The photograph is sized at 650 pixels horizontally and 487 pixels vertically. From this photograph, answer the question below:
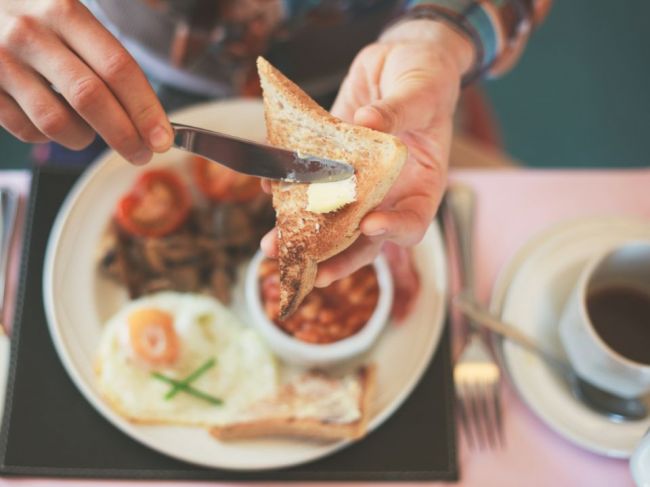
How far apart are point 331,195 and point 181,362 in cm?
57

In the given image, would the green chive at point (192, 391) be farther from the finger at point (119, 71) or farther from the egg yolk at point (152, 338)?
the finger at point (119, 71)

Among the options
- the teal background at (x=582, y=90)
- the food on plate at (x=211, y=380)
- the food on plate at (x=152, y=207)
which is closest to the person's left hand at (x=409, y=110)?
the food on plate at (x=211, y=380)

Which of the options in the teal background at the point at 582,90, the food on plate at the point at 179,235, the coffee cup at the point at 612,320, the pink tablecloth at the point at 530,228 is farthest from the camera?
the teal background at the point at 582,90

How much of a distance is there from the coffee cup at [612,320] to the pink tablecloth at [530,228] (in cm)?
15

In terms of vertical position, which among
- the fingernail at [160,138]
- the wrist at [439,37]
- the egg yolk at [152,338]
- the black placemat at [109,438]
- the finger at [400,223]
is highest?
the wrist at [439,37]

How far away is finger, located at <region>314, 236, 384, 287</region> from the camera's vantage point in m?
1.00

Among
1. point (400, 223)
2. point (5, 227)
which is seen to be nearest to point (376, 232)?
point (400, 223)

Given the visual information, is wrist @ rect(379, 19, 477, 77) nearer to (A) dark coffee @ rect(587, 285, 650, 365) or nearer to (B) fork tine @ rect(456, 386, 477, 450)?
(A) dark coffee @ rect(587, 285, 650, 365)

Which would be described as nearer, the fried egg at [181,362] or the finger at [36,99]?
the finger at [36,99]

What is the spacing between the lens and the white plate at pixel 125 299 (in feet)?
3.86

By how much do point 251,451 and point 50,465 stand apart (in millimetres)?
363

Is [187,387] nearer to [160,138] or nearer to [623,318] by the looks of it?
[160,138]

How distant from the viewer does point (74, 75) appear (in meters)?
0.88

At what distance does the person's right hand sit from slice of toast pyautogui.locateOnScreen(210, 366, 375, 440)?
553 millimetres
